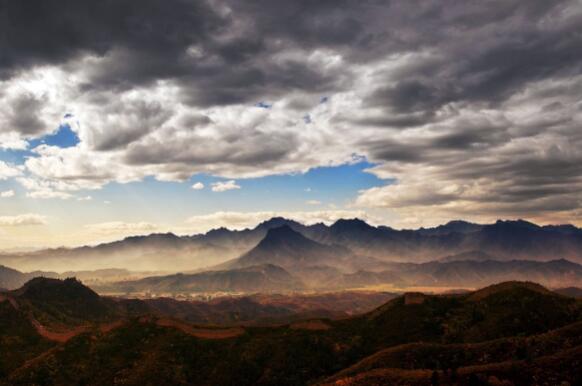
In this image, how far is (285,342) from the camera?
112 meters

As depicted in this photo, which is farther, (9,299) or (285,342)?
(9,299)

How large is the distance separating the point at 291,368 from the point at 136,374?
116 feet

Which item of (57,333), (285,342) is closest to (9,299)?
(57,333)

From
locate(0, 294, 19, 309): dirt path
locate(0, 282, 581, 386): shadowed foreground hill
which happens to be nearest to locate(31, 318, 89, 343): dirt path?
locate(0, 282, 581, 386): shadowed foreground hill

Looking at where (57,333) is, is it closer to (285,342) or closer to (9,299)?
(9,299)

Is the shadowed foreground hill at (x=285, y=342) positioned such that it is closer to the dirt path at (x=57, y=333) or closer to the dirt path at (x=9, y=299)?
the dirt path at (x=57, y=333)

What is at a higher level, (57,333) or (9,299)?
(9,299)

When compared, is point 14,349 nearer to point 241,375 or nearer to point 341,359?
point 241,375

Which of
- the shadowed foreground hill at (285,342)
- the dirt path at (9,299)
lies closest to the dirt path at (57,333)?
the shadowed foreground hill at (285,342)

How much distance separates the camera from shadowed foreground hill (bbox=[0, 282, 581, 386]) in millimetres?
96250

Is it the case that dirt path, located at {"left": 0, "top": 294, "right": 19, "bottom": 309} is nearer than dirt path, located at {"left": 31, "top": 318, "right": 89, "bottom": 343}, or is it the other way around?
dirt path, located at {"left": 31, "top": 318, "right": 89, "bottom": 343}

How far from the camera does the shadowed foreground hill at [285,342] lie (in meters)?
96.2

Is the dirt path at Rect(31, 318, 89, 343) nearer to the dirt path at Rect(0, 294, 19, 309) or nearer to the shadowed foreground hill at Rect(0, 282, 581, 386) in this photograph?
the shadowed foreground hill at Rect(0, 282, 581, 386)

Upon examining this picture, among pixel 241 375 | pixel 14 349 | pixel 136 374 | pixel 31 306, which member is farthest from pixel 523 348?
pixel 31 306
